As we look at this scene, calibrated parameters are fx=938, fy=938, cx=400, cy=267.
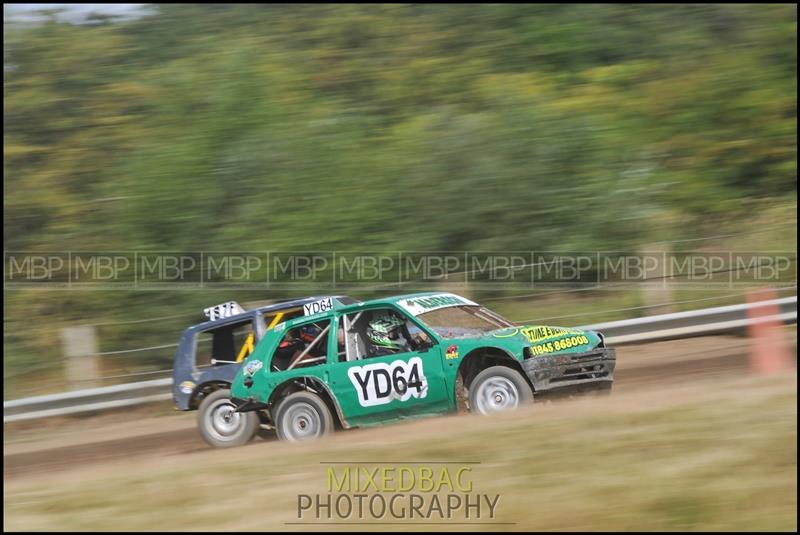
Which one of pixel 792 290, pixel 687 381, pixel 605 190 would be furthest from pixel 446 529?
pixel 605 190

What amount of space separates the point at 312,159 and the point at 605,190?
4.80m

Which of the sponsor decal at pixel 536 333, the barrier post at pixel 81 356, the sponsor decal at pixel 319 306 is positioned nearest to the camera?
the sponsor decal at pixel 536 333

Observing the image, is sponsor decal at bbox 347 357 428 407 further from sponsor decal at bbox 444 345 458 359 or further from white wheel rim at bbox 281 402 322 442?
white wheel rim at bbox 281 402 322 442

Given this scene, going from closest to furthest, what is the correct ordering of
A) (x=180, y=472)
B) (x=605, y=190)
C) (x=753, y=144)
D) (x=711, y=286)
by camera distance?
(x=180, y=472) → (x=711, y=286) → (x=605, y=190) → (x=753, y=144)

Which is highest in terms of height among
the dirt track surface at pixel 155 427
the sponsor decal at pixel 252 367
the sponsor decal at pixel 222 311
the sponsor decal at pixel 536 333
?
the sponsor decal at pixel 222 311

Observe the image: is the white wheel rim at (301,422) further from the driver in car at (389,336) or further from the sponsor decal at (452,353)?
the sponsor decal at (452,353)

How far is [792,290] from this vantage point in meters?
12.5

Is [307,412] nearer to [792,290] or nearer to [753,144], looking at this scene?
[792,290]

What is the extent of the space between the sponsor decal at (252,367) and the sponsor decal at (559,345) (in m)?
2.80

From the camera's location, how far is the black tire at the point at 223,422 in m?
9.67

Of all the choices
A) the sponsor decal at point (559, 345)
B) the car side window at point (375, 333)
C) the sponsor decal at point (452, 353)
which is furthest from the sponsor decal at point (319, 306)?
the sponsor decal at point (559, 345)

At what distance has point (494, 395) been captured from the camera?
27.4ft

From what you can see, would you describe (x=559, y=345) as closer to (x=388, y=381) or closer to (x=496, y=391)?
(x=496, y=391)

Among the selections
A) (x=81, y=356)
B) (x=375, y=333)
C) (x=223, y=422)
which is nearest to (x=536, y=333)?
(x=375, y=333)
